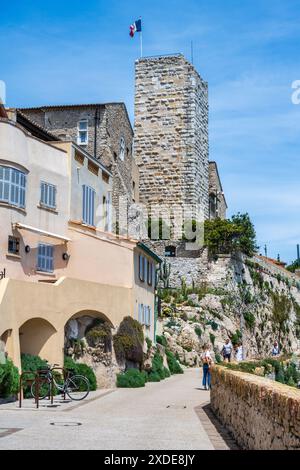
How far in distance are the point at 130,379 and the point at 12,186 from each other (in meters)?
9.38

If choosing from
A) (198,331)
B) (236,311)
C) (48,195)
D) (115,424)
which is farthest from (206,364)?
(236,311)

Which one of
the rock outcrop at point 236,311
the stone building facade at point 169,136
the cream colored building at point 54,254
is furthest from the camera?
the stone building facade at point 169,136

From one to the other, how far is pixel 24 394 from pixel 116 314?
287 inches

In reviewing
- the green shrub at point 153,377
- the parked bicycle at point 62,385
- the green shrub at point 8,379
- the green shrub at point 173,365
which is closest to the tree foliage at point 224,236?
the green shrub at point 173,365

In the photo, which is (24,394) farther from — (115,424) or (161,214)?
(161,214)

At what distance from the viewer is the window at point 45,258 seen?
90.6 ft

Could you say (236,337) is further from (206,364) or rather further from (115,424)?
(115,424)

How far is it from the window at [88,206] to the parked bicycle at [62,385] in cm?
1107

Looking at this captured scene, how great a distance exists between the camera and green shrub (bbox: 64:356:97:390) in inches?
947

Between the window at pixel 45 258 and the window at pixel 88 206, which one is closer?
the window at pixel 45 258

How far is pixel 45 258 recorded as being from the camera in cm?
2805

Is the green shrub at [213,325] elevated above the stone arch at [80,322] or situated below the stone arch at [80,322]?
above

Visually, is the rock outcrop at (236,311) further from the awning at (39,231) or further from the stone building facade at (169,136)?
the awning at (39,231)

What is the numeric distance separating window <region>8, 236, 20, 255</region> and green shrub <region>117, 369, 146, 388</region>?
22.1 ft
